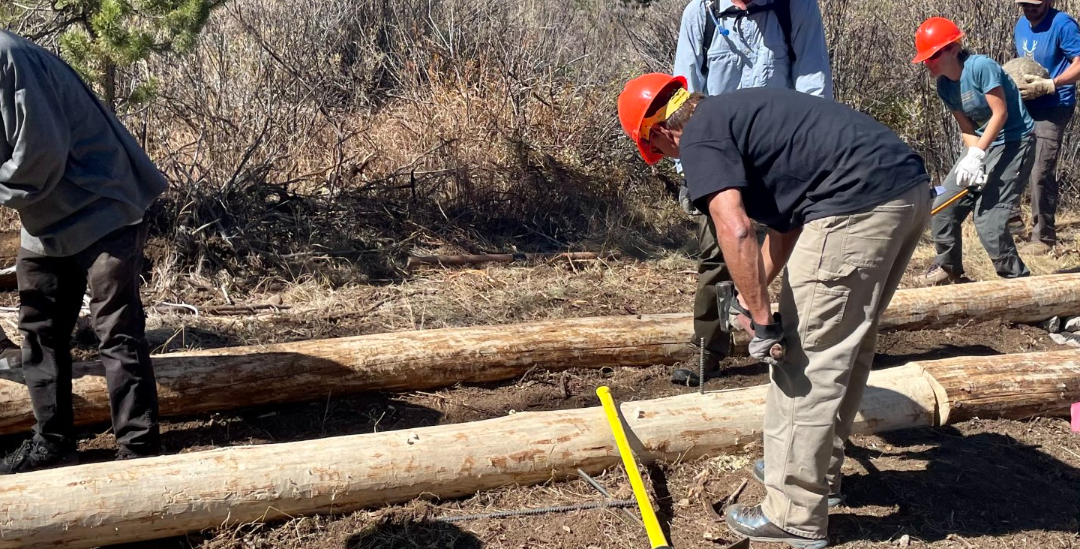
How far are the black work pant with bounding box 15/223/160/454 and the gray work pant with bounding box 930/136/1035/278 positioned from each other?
513 cm

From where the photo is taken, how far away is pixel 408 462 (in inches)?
140

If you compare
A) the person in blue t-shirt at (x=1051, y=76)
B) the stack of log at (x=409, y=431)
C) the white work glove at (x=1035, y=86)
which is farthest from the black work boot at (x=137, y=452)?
the white work glove at (x=1035, y=86)

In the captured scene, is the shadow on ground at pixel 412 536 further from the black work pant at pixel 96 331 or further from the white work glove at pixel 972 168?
the white work glove at pixel 972 168

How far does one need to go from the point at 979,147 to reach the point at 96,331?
5264 mm

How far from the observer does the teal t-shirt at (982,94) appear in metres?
5.67

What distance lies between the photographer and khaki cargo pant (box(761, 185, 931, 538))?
2904 millimetres

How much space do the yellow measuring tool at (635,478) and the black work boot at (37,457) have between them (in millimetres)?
2387

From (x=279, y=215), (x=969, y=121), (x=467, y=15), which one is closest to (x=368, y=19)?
(x=467, y=15)

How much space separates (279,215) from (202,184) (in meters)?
0.61

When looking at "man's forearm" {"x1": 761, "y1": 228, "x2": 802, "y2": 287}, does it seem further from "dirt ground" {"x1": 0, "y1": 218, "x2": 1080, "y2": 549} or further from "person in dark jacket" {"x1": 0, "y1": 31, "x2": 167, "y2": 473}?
"person in dark jacket" {"x1": 0, "y1": 31, "x2": 167, "y2": 473}

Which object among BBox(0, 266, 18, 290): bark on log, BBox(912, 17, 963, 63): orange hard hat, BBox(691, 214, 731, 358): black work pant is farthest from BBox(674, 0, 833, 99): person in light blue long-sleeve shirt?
BBox(0, 266, 18, 290): bark on log

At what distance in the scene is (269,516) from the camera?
3410 mm

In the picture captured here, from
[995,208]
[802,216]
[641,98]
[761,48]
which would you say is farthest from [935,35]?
[641,98]

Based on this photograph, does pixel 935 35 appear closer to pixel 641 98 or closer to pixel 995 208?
pixel 995 208
